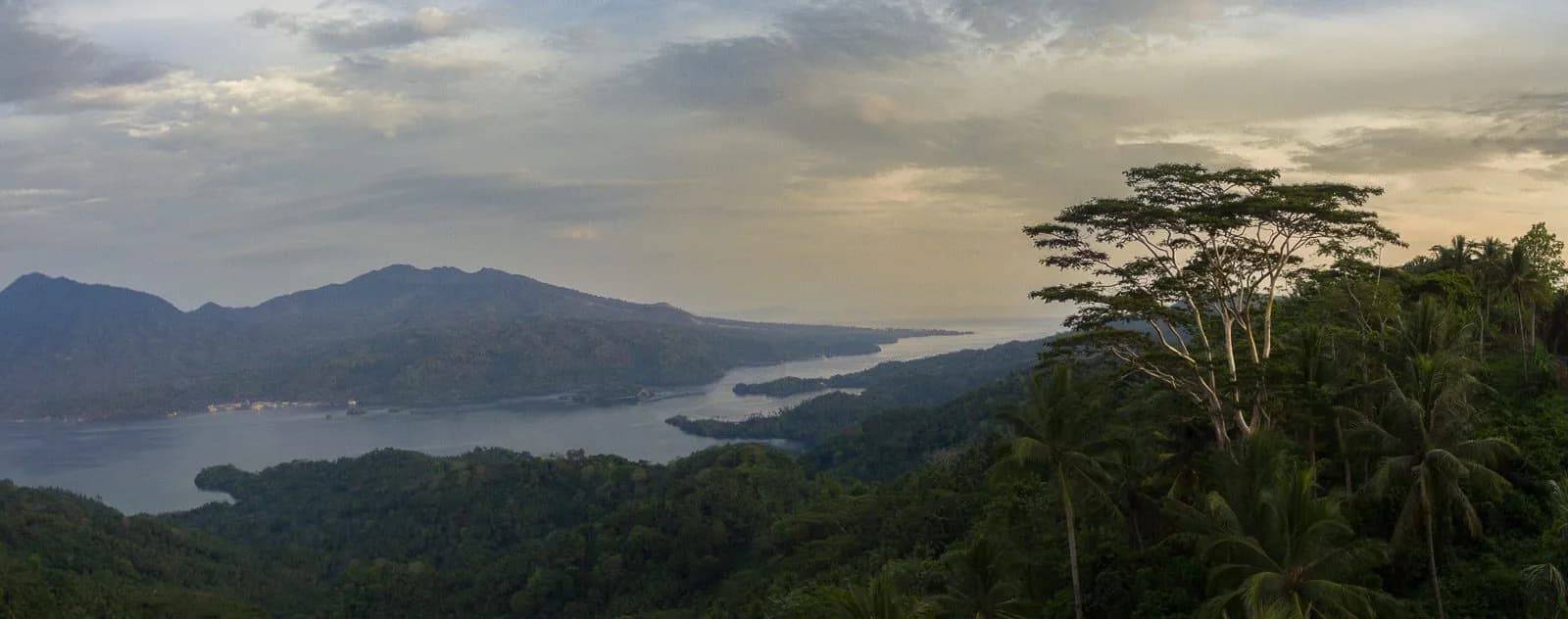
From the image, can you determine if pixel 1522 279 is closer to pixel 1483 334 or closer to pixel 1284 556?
pixel 1483 334

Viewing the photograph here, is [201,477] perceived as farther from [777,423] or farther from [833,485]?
[833,485]

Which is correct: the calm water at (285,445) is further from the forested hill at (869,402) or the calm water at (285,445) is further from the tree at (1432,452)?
the tree at (1432,452)

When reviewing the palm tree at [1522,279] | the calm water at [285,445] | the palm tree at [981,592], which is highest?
the palm tree at [1522,279]

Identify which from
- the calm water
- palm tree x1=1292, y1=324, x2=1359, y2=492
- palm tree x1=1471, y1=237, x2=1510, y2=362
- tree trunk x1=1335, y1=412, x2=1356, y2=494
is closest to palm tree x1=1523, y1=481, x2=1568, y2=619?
tree trunk x1=1335, y1=412, x2=1356, y2=494

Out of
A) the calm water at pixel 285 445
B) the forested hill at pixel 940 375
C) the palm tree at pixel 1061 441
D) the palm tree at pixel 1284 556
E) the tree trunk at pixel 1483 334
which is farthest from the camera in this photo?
the forested hill at pixel 940 375

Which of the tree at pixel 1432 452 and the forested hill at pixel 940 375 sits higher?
the tree at pixel 1432 452

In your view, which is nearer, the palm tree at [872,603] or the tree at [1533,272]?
the palm tree at [872,603]

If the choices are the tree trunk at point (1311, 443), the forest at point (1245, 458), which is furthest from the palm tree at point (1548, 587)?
the tree trunk at point (1311, 443)

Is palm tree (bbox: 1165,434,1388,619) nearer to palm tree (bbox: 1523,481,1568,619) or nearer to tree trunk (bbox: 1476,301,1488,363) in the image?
palm tree (bbox: 1523,481,1568,619)
